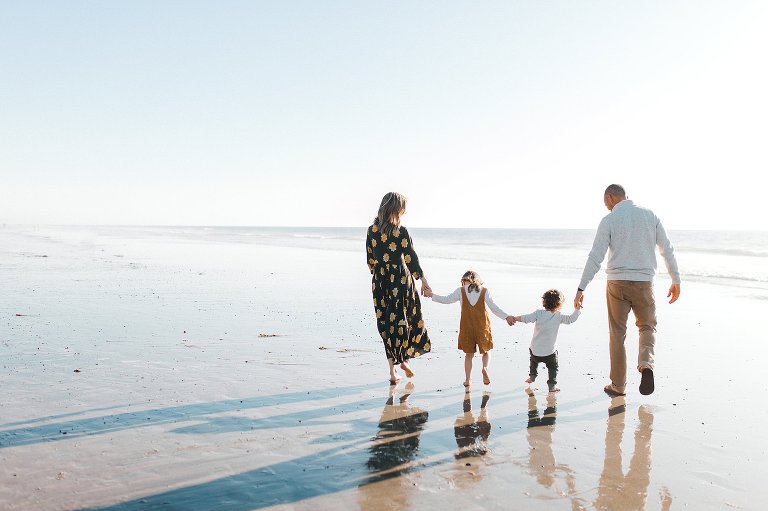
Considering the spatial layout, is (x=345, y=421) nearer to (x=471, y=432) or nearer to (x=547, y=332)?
(x=471, y=432)

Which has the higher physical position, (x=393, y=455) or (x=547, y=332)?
(x=547, y=332)

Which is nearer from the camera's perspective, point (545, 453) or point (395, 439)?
point (545, 453)

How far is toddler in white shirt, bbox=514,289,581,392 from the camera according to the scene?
6.27 meters

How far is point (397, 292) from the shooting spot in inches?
259

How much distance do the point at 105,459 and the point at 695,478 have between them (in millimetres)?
3998

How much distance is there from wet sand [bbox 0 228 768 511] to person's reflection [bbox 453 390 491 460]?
0.07ft

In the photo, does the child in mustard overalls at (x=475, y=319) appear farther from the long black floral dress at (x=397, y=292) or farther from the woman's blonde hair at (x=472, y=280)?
the long black floral dress at (x=397, y=292)

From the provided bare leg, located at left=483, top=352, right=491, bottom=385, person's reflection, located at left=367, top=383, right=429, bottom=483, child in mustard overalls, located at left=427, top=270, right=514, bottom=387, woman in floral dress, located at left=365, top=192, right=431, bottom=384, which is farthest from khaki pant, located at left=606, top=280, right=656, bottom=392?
person's reflection, located at left=367, top=383, right=429, bottom=483

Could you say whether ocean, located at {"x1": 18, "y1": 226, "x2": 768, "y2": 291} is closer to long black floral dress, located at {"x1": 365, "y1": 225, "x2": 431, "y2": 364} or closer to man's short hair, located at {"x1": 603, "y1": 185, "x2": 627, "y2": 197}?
man's short hair, located at {"x1": 603, "y1": 185, "x2": 627, "y2": 197}

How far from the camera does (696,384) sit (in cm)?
636

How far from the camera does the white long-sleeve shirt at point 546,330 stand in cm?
630

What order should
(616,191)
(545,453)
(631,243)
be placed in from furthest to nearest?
1. (616,191)
2. (631,243)
3. (545,453)

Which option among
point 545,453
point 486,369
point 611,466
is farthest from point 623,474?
point 486,369

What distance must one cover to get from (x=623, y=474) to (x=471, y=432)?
1.20 meters
